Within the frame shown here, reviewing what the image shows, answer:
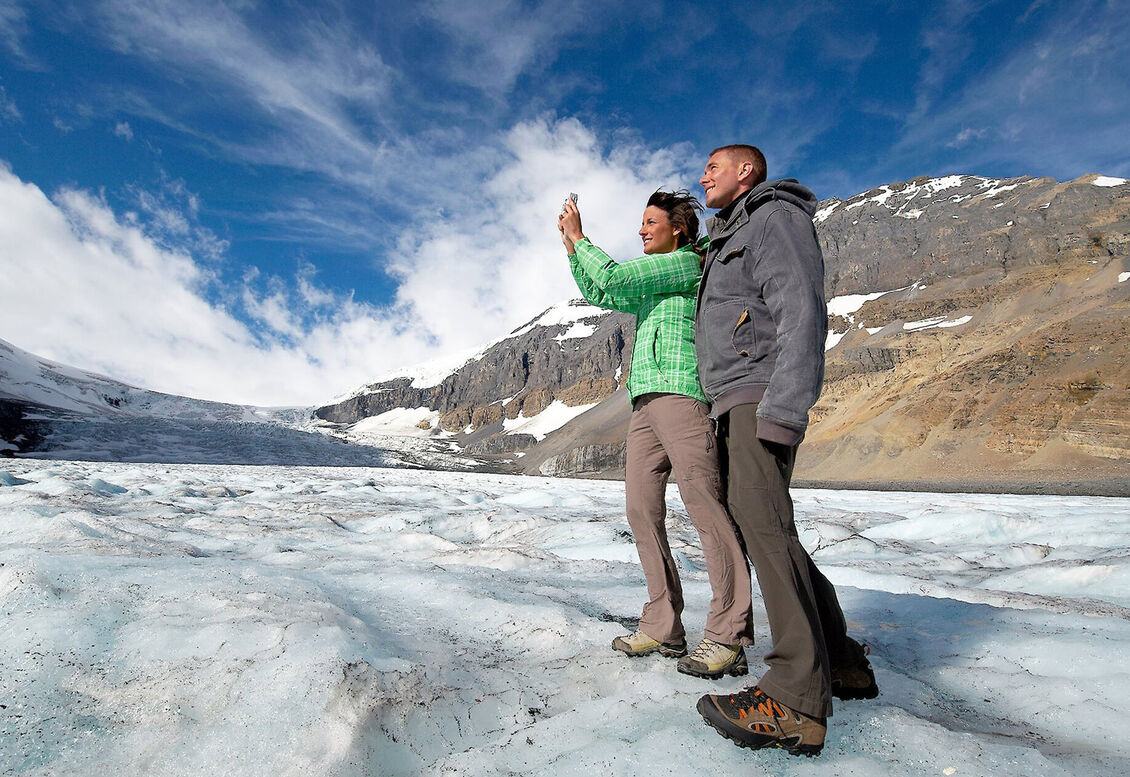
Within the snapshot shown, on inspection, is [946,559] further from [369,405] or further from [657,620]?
[369,405]

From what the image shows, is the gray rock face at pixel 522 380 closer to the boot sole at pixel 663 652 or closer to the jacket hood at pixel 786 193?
the boot sole at pixel 663 652

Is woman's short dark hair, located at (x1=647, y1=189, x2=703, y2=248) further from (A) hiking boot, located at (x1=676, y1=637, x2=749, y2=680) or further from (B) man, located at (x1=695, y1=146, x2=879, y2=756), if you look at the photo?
(A) hiking boot, located at (x1=676, y1=637, x2=749, y2=680)

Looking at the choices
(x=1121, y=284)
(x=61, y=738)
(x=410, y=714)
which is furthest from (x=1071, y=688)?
(x=1121, y=284)

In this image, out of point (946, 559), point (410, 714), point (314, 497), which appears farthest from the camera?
point (314, 497)

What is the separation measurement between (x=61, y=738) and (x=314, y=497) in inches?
347

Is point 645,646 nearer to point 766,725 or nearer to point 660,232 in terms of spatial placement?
point 766,725

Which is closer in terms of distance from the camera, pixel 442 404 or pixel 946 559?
pixel 946 559

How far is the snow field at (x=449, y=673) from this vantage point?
175 cm

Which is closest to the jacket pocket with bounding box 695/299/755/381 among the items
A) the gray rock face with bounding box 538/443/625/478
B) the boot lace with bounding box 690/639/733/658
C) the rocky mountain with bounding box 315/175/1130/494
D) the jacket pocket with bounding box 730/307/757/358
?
the jacket pocket with bounding box 730/307/757/358

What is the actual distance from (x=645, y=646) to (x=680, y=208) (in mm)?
2232

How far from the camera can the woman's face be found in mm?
2971

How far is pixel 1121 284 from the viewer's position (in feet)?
151

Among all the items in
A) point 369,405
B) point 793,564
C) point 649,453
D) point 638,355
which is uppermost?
point 369,405

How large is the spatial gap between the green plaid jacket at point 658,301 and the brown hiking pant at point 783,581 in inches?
19.2
